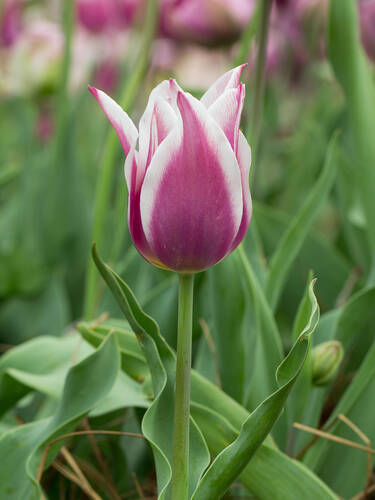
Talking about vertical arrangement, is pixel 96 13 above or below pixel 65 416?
above

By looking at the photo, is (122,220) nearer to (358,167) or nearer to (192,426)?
(358,167)

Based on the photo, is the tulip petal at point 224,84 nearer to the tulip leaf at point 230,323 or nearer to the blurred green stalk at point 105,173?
the tulip leaf at point 230,323

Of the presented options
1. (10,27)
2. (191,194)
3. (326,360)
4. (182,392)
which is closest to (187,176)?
(191,194)

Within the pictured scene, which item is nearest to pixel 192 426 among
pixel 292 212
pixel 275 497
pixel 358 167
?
pixel 275 497

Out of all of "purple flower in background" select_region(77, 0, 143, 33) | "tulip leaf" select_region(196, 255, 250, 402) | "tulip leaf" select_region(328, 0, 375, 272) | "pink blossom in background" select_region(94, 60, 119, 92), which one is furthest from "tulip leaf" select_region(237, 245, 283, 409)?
"pink blossom in background" select_region(94, 60, 119, 92)

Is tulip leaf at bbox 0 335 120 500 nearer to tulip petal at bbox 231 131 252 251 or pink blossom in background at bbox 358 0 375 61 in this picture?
tulip petal at bbox 231 131 252 251

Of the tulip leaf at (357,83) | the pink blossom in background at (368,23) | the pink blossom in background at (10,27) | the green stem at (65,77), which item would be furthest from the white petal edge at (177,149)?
the pink blossom in background at (10,27)

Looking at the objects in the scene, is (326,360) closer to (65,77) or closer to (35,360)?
(35,360)
